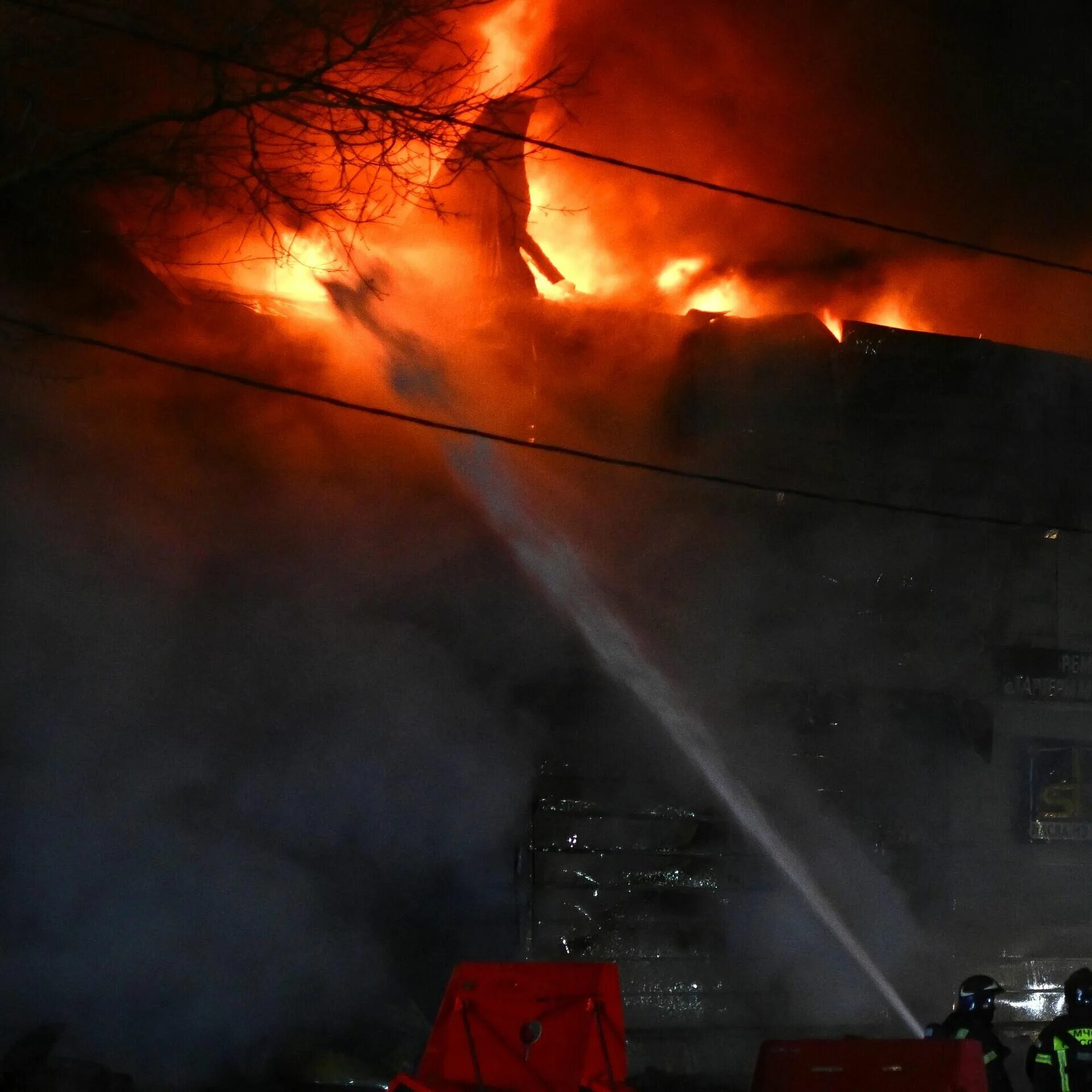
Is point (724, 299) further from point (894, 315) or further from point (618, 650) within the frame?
point (618, 650)

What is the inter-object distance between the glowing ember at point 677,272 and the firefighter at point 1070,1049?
8.18m

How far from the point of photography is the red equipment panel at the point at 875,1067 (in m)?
4.71

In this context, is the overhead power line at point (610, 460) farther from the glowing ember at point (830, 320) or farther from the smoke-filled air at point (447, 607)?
the glowing ember at point (830, 320)

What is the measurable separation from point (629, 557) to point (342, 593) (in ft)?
7.28

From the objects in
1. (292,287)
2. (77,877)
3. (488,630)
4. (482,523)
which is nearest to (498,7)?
(292,287)

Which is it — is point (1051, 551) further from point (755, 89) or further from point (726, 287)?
point (755, 89)

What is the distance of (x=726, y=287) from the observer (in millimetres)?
13250

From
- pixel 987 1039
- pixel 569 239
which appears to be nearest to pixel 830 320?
pixel 569 239

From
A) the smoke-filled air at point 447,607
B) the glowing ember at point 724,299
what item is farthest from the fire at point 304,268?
the glowing ember at point 724,299

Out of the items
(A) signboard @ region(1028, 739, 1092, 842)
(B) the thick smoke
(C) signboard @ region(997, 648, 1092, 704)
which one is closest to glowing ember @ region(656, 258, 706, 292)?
(B) the thick smoke

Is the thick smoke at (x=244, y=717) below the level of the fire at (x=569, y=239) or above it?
below

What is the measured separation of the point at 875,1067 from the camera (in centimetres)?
480

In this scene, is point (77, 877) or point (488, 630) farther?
point (488, 630)

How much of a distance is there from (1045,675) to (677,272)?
5173 mm
